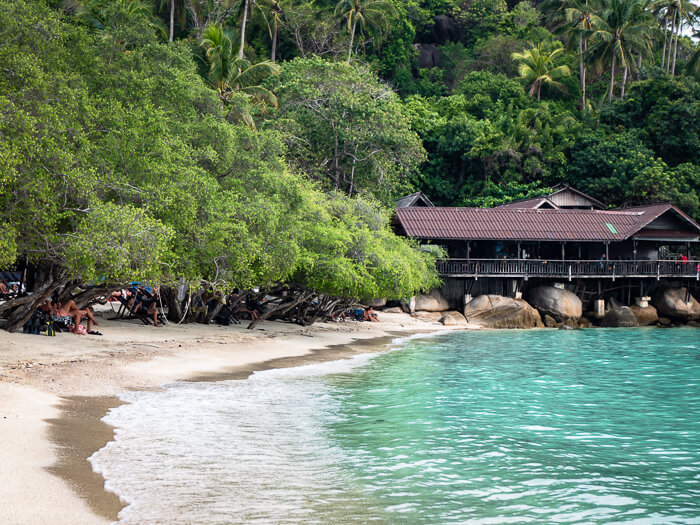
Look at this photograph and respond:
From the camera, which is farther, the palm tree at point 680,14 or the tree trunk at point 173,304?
the palm tree at point 680,14

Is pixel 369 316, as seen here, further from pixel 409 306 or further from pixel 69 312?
pixel 69 312

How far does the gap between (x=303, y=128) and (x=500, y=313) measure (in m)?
14.0

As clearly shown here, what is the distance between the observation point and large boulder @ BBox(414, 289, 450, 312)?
3500 centimetres

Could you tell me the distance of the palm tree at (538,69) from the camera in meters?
52.3

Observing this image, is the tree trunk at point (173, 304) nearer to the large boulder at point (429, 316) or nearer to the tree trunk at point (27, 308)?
the tree trunk at point (27, 308)

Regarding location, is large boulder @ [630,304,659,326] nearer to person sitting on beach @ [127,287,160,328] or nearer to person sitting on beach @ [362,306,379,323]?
person sitting on beach @ [362,306,379,323]

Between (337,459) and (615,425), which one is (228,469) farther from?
(615,425)

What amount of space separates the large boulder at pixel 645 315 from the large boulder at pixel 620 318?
0.43 m

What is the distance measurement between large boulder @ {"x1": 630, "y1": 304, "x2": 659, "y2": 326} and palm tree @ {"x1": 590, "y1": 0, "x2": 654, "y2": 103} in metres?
22.1

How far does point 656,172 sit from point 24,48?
38839 mm

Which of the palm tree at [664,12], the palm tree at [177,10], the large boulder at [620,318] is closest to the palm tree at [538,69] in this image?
the palm tree at [664,12]

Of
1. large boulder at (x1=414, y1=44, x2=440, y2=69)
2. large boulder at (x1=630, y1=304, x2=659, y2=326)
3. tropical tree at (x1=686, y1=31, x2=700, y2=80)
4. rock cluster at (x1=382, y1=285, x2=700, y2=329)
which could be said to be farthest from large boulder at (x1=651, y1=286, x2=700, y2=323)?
large boulder at (x1=414, y1=44, x2=440, y2=69)

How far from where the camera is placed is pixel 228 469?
8.10 m

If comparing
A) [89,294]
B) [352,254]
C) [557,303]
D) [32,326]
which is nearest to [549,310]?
[557,303]
